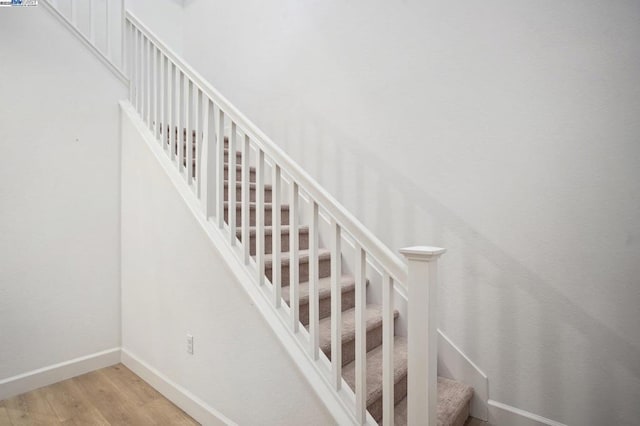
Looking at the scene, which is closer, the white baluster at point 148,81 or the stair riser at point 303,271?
the stair riser at point 303,271

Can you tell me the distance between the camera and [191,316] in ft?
7.04

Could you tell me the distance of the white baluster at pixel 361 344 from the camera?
4.59ft

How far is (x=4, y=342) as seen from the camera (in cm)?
235

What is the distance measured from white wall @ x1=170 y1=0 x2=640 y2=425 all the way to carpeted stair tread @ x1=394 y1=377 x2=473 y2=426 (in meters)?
0.18

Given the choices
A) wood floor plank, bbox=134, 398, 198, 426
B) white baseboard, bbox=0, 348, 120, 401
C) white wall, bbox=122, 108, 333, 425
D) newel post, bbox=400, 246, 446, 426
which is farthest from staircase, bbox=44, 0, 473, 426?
white baseboard, bbox=0, 348, 120, 401

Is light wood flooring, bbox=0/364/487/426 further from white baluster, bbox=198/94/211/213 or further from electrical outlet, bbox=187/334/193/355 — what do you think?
white baluster, bbox=198/94/211/213

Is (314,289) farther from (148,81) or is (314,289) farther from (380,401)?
(148,81)

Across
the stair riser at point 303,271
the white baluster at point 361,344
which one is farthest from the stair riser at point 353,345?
the stair riser at point 303,271

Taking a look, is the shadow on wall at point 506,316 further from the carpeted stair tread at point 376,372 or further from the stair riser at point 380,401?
the stair riser at point 380,401

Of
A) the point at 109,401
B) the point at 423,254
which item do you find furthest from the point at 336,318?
the point at 109,401

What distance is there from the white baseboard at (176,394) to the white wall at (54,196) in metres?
0.33

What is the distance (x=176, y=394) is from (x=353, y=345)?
121cm

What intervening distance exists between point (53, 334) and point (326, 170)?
2.28 meters

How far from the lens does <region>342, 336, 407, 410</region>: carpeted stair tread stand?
163 centimetres
